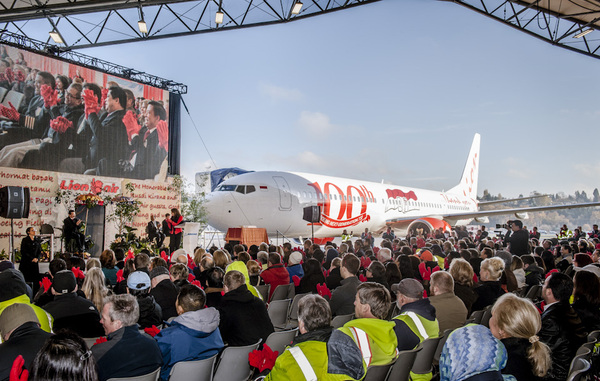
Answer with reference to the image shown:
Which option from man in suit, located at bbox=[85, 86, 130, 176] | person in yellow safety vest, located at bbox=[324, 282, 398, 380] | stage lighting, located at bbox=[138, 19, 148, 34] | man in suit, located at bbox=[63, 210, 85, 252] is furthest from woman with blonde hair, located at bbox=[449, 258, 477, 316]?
man in suit, located at bbox=[85, 86, 130, 176]

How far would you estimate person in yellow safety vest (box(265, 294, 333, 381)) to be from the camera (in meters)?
2.42

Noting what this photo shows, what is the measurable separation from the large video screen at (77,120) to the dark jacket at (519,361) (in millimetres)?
12930

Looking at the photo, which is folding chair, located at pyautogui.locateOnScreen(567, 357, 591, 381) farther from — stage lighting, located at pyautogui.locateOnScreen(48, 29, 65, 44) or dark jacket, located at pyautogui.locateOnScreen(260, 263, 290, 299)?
stage lighting, located at pyautogui.locateOnScreen(48, 29, 65, 44)

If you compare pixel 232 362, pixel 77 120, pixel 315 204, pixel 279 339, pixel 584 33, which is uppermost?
pixel 584 33

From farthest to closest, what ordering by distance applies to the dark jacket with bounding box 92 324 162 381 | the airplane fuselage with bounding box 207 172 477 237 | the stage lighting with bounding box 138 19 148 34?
the airplane fuselage with bounding box 207 172 477 237 → the stage lighting with bounding box 138 19 148 34 → the dark jacket with bounding box 92 324 162 381

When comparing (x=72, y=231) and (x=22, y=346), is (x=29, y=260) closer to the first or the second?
(x=72, y=231)

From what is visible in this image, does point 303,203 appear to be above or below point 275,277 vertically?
above

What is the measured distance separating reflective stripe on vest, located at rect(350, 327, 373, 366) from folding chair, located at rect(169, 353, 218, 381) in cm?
88

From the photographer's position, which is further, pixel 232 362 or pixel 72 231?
pixel 72 231

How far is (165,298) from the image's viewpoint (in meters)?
4.44

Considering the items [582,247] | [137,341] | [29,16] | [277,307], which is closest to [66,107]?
[29,16]

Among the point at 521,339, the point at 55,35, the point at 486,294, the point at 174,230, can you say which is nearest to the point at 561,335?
the point at 521,339

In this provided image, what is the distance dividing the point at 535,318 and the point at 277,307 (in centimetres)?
293

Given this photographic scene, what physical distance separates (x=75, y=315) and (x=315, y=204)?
13.5 meters
